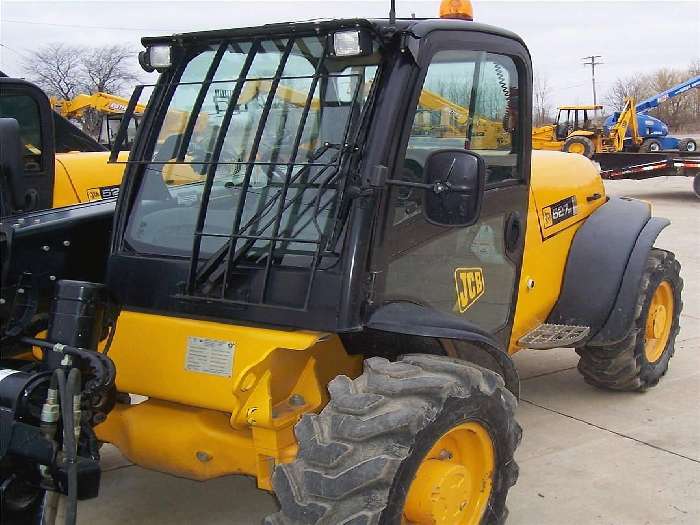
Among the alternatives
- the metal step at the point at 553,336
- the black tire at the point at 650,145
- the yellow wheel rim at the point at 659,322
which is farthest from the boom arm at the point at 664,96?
the metal step at the point at 553,336

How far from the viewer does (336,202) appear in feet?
9.38

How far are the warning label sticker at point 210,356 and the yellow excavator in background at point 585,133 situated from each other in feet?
70.7

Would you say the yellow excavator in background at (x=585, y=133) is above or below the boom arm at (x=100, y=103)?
below

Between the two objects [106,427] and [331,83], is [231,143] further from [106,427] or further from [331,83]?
[106,427]

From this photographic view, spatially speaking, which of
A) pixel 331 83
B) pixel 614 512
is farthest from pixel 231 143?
pixel 614 512

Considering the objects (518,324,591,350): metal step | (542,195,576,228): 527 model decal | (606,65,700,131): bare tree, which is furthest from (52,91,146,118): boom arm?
(606,65,700,131): bare tree

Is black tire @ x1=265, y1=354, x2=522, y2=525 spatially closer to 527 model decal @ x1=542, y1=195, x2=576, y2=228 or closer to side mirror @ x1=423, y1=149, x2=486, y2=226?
side mirror @ x1=423, y1=149, x2=486, y2=226

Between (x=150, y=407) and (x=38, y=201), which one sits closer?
(x=150, y=407)

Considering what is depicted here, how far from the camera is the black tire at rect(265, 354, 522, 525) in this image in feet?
8.45

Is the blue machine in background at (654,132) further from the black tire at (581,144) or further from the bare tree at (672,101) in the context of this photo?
the bare tree at (672,101)

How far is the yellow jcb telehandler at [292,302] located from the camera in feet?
8.66

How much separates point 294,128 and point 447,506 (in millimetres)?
1473

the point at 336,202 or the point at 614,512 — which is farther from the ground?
the point at 336,202

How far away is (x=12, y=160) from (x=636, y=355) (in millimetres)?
3656
